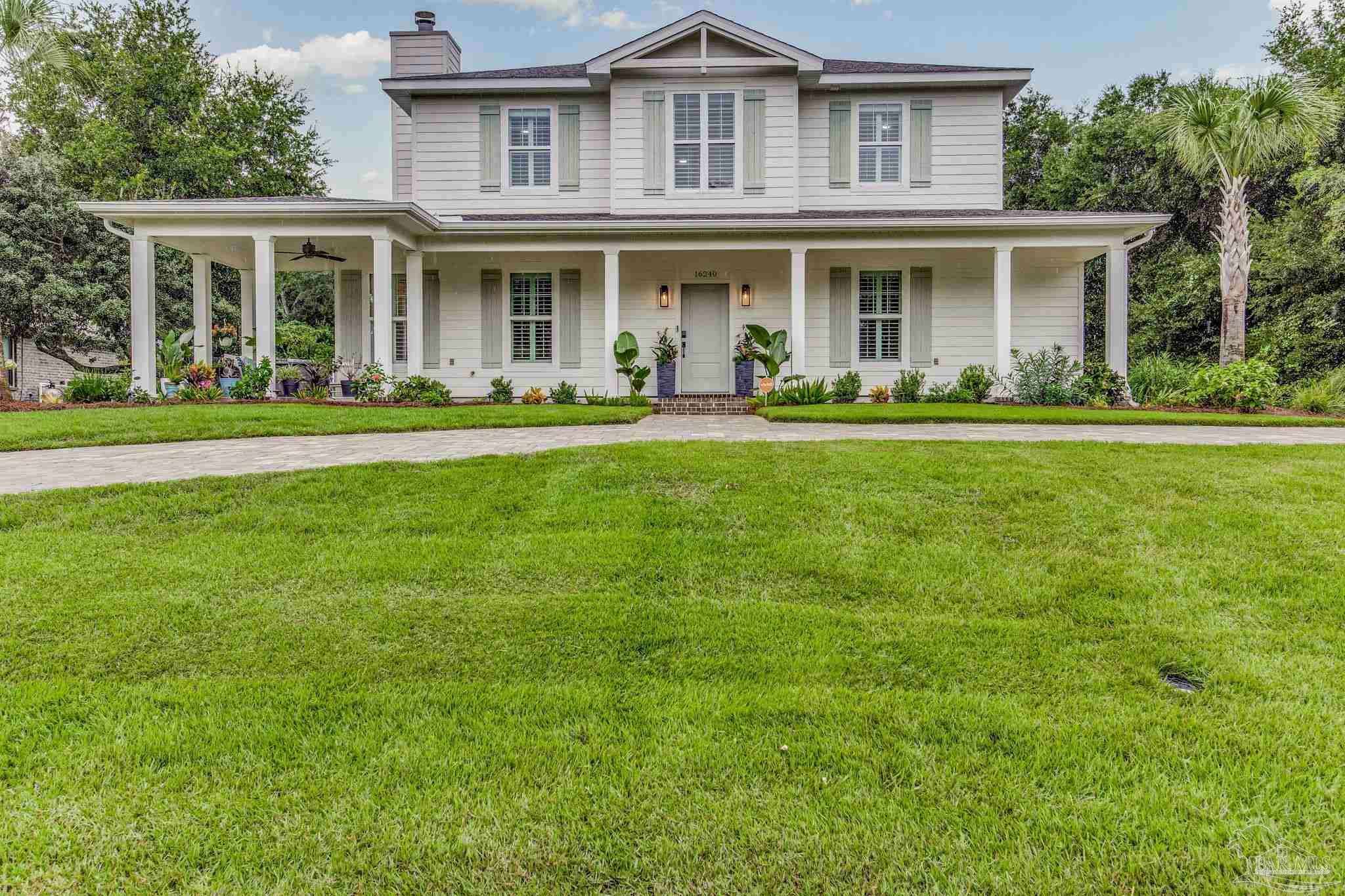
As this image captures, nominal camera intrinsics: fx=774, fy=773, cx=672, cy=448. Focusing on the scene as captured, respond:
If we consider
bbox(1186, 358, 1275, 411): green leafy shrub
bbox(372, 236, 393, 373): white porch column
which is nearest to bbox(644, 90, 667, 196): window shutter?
bbox(372, 236, 393, 373): white porch column

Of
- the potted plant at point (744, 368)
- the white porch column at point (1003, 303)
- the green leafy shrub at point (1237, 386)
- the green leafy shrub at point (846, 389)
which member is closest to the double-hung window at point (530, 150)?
the potted plant at point (744, 368)

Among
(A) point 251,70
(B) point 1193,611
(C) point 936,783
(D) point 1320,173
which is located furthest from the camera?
(A) point 251,70

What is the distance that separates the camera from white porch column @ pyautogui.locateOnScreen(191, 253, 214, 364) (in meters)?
14.2

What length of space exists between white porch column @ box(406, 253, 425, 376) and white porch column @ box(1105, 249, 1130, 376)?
1184 cm

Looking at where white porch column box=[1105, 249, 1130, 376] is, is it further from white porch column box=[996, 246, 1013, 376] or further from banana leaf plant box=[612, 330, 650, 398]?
banana leaf plant box=[612, 330, 650, 398]

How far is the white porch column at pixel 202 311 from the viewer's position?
1419 centimetres

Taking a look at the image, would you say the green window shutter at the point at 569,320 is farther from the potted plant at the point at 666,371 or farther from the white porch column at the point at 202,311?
the white porch column at the point at 202,311

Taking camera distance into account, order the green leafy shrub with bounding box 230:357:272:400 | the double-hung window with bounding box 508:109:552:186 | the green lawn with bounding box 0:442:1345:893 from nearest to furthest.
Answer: the green lawn with bounding box 0:442:1345:893, the green leafy shrub with bounding box 230:357:272:400, the double-hung window with bounding box 508:109:552:186

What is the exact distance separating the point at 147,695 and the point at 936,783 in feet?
8.59

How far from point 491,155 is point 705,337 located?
542cm

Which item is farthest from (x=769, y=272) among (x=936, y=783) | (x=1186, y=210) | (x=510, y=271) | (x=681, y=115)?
(x=1186, y=210)

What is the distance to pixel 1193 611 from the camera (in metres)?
3.44

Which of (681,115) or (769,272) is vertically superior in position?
(681,115)

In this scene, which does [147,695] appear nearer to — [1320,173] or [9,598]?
[9,598]
